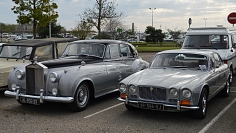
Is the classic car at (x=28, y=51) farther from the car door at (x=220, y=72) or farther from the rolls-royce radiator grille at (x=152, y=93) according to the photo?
the car door at (x=220, y=72)

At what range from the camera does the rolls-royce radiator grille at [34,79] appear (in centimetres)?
699

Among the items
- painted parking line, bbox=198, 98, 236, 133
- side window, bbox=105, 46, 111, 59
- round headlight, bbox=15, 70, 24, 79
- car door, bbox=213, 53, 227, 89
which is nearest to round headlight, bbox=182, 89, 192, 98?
painted parking line, bbox=198, 98, 236, 133

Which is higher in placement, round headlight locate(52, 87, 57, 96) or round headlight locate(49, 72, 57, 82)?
round headlight locate(49, 72, 57, 82)

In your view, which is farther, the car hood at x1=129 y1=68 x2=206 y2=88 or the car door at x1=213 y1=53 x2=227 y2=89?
the car door at x1=213 y1=53 x2=227 y2=89

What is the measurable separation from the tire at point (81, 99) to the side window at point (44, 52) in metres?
2.91

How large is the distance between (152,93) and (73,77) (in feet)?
6.20

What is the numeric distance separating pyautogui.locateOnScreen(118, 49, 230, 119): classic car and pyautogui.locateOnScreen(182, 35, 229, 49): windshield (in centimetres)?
413

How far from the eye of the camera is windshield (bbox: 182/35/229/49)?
11.8 m

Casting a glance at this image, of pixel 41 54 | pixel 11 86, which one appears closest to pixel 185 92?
pixel 11 86

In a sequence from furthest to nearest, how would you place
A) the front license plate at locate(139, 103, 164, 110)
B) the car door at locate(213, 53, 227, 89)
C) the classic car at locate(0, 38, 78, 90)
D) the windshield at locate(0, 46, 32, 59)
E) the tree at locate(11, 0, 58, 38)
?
the tree at locate(11, 0, 58, 38), the windshield at locate(0, 46, 32, 59), the classic car at locate(0, 38, 78, 90), the car door at locate(213, 53, 227, 89), the front license plate at locate(139, 103, 164, 110)

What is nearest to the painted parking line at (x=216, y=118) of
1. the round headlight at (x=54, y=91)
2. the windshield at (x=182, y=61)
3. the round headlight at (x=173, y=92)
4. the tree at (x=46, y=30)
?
the round headlight at (x=173, y=92)

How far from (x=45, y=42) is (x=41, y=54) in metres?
0.46

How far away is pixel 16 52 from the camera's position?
32.0ft

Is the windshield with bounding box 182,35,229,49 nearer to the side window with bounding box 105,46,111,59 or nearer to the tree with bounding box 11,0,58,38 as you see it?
the side window with bounding box 105,46,111,59
